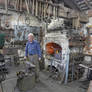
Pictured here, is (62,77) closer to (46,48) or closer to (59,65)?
(59,65)

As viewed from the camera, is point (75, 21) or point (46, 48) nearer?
point (75, 21)

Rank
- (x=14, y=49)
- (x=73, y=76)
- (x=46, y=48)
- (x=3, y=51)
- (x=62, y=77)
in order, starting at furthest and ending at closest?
(x=14, y=49), (x=3, y=51), (x=46, y=48), (x=73, y=76), (x=62, y=77)

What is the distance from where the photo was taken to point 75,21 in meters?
4.17

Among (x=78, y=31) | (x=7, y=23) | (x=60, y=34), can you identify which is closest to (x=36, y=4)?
(x=60, y=34)

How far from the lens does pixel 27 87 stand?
3.17 meters

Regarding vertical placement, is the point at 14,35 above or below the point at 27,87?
above

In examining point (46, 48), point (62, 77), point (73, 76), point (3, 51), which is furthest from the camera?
point (3, 51)

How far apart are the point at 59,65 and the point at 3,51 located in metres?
3.57

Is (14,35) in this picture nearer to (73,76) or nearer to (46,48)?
(46,48)

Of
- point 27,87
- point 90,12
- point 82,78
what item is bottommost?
point 82,78

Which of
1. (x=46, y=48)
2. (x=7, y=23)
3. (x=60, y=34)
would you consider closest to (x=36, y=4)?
(x=60, y=34)

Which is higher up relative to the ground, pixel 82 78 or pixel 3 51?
pixel 3 51

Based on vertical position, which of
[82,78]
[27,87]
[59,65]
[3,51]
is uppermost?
[3,51]

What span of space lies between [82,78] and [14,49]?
437 cm
